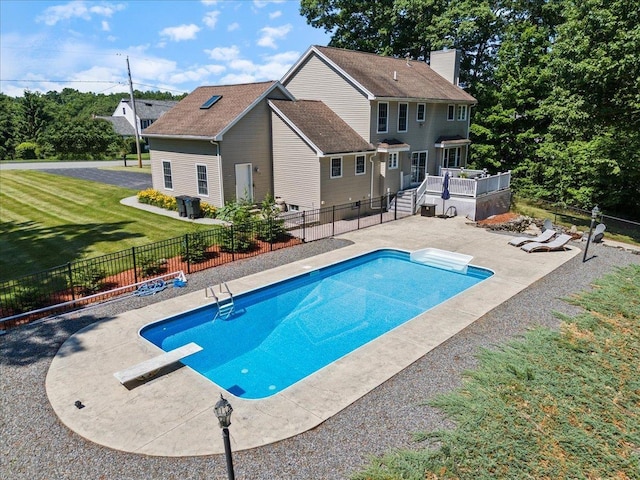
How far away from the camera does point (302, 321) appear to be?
13.5m

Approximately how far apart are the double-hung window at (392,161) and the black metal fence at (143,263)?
5000 millimetres

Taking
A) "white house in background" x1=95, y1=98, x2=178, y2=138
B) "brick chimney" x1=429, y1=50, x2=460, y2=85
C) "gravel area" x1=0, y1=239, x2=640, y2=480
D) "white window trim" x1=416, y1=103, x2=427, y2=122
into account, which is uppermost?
"brick chimney" x1=429, y1=50, x2=460, y2=85

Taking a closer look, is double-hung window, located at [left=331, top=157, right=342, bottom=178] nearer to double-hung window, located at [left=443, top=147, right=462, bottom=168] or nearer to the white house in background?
double-hung window, located at [left=443, top=147, right=462, bottom=168]

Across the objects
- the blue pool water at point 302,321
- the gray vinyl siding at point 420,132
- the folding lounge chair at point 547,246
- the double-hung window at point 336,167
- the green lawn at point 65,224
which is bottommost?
the blue pool water at point 302,321

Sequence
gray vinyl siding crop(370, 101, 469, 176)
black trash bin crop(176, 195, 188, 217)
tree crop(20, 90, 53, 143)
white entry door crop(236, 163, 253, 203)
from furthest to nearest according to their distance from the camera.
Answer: tree crop(20, 90, 53, 143)
gray vinyl siding crop(370, 101, 469, 176)
white entry door crop(236, 163, 253, 203)
black trash bin crop(176, 195, 188, 217)

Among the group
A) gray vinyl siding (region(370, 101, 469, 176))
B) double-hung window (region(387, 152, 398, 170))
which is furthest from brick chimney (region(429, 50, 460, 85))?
double-hung window (region(387, 152, 398, 170))

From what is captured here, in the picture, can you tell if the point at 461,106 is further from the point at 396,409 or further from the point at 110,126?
the point at 110,126

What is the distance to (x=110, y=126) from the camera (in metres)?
58.1

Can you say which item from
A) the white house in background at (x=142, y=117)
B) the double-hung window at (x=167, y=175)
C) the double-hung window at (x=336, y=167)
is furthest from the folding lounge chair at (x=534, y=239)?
the white house in background at (x=142, y=117)

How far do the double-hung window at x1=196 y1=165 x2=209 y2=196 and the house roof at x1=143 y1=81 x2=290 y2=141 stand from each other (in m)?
1.76

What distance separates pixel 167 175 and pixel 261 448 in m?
22.2

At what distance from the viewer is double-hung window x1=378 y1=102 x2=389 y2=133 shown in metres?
26.1

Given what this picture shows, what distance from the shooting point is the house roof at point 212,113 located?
23.0 meters

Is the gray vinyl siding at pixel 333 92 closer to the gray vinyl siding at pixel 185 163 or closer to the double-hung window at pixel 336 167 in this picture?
the double-hung window at pixel 336 167
